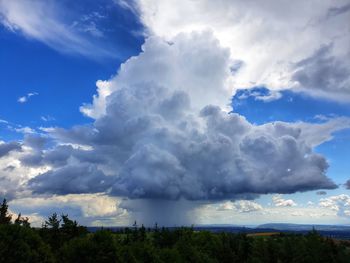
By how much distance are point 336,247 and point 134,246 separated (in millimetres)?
80645

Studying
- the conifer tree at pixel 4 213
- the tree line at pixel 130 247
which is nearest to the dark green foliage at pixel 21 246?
the tree line at pixel 130 247

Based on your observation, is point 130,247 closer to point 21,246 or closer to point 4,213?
point 21,246

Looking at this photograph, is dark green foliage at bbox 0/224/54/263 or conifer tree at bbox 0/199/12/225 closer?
dark green foliage at bbox 0/224/54/263

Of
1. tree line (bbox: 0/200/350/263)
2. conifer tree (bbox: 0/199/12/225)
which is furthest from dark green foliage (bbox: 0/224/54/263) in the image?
conifer tree (bbox: 0/199/12/225)

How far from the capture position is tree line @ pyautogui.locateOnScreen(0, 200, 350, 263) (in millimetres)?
71812

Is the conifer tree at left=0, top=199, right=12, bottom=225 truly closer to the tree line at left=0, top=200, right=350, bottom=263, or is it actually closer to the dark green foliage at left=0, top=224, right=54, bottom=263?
the tree line at left=0, top=200, right=350, bottom=263

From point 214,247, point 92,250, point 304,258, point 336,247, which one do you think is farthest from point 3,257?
point 336,247

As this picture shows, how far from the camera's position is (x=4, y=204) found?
12531 cm

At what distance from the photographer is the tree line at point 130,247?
236ft

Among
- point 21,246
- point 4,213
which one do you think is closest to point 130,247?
point 21,246

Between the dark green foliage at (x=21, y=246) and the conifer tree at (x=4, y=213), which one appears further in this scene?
the conifer tree at (x=4, y=213)

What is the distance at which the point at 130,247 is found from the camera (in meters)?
83.5

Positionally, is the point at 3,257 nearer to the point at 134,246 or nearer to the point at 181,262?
the point at 134,246

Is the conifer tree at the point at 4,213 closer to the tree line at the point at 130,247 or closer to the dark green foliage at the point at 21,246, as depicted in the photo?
the tree line at the point at 130,247
